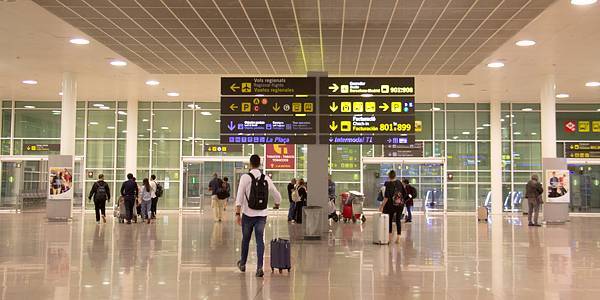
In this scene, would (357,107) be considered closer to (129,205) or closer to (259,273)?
(259,273)

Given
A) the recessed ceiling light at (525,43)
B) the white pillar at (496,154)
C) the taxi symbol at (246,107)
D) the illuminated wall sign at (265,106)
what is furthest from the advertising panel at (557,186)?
the taxi symbol at (246,107)

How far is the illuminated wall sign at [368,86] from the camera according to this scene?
15922mm

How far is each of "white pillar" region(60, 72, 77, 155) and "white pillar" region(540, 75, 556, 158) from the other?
17898 millimetres

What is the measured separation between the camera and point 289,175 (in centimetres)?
3328

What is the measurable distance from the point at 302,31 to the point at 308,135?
270 cm

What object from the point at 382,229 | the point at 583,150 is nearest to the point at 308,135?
the point at 382,229

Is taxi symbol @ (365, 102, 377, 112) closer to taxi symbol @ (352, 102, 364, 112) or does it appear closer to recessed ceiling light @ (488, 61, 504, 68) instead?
taxi symbol @ (352, 102, 364, 112)

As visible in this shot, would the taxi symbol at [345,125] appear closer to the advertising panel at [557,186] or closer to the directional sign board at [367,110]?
the directional sign board at [367,110]

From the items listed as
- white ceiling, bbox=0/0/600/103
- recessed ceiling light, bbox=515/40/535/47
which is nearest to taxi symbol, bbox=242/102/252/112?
white ceiling, bbox=0/0/600/103

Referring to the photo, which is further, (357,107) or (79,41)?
(79,41)

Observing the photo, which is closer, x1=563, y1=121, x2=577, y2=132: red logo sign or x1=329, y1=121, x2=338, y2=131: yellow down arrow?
x1=329, y1=121, x2=338, y2=131: yellow down arrow

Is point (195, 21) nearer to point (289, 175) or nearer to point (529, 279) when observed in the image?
point (529, 279)

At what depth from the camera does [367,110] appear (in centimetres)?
1590

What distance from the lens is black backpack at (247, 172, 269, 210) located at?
9641 mm
